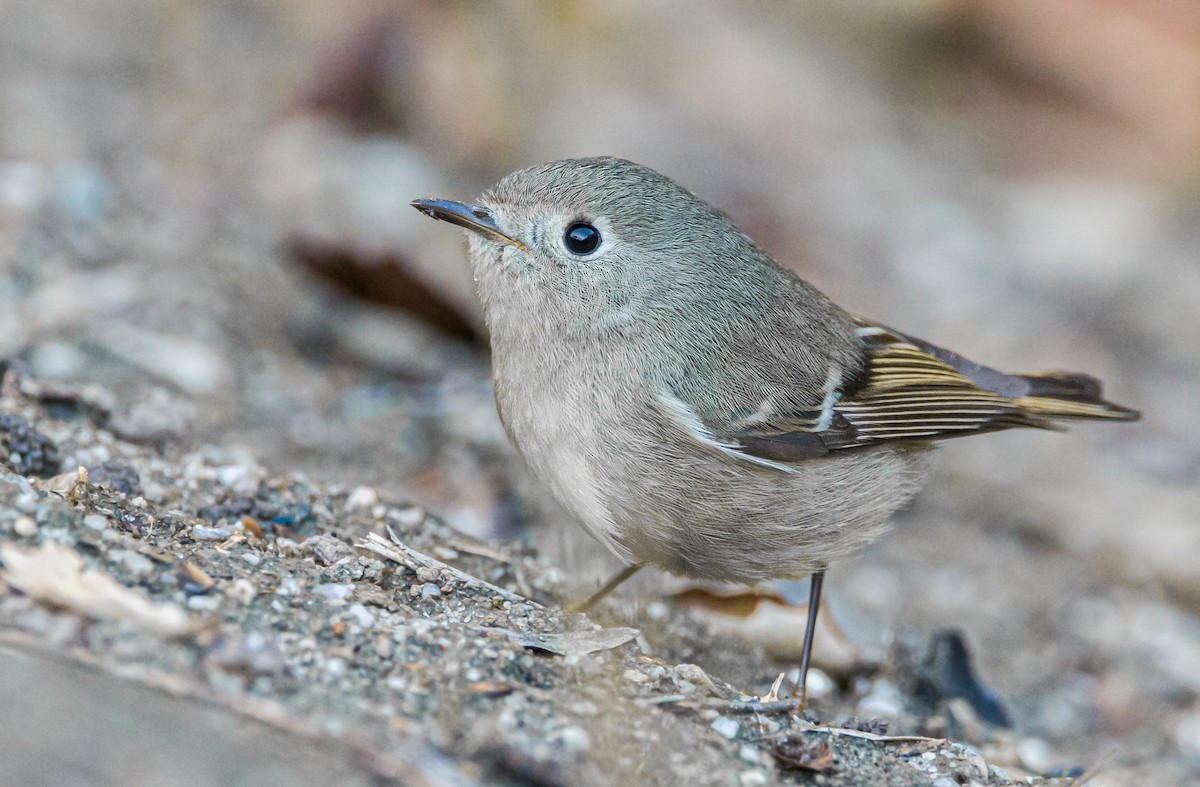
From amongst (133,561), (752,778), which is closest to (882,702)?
(752,778)

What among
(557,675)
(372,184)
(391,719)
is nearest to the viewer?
(391,719)

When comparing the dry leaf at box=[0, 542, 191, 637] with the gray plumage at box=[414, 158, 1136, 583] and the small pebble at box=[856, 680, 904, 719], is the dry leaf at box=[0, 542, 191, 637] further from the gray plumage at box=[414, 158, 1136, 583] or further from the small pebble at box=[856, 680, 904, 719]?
the small pebble at box=[856, 680, 904, 719]

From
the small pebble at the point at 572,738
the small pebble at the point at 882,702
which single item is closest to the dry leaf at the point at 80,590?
the small pebble at the point at 572,738

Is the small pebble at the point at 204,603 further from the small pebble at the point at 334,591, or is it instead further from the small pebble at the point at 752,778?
the small pebble at the point at 752,778

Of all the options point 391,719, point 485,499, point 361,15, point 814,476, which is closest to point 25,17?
point 361,15

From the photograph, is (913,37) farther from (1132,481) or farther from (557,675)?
(557,675)

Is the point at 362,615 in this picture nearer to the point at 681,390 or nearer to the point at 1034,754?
the point at 681,390
